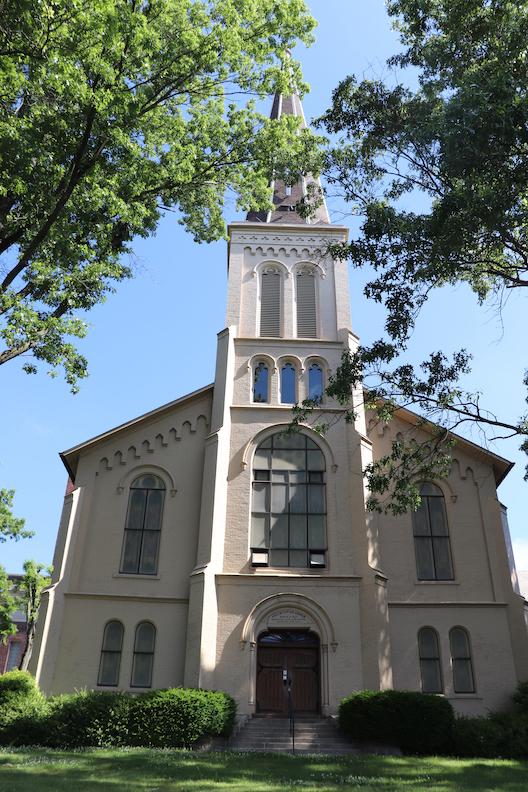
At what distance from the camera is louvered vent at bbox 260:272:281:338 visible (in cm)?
2333

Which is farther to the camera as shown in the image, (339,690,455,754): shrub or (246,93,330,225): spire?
(246,93,330,225): spire

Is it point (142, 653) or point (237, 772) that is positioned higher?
point (142, 653)

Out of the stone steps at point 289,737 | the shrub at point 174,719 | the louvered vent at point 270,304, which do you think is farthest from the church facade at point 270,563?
the shrub at point 174,719

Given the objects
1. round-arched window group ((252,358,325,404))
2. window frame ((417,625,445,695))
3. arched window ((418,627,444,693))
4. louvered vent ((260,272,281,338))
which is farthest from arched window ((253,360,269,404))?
arched window ((418,627,444,693))

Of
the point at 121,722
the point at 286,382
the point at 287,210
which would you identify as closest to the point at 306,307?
the point at 286,382

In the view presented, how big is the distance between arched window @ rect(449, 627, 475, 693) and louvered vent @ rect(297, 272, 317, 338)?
11048mm

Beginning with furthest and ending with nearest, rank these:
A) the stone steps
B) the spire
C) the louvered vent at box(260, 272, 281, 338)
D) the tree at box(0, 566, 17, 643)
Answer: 1. the tree at box(0, 566, 17, 643)
2. the spire
3. the louvered vent at box(260, 272, 281, 338)
4. the stone steps

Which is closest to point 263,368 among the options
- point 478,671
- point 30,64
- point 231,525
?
point 231,525

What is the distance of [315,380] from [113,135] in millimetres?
12007

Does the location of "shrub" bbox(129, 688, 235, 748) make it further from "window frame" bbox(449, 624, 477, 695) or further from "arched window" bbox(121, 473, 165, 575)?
"window frame" bbox(449, 624, 477, 695)

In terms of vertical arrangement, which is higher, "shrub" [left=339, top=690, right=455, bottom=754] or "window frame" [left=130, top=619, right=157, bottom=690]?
"window frame" [left=130, top=619, right=157, bottom=690]

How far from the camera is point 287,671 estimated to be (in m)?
17.7

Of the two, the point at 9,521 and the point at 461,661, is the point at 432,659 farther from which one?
the point at 9,521

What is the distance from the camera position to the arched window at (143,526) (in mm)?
19156
